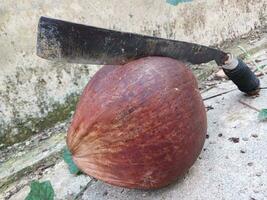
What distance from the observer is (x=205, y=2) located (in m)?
3.20

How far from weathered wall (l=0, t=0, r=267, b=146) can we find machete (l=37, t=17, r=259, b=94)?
0.85 m

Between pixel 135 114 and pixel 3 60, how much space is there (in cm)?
101

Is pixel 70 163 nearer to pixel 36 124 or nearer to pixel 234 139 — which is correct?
pixel 36 124

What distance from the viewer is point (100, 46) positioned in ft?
5.22

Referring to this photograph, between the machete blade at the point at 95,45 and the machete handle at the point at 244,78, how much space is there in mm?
278

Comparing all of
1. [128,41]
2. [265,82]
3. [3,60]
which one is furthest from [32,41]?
[265,82]

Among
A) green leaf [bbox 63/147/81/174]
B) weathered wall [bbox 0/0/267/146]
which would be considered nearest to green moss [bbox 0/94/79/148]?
weathered wall [bbox 0/0/267/146]

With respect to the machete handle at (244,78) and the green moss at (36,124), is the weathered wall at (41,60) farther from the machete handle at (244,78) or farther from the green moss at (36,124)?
the machete handle at (244,78)

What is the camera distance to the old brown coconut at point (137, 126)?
1.56 m

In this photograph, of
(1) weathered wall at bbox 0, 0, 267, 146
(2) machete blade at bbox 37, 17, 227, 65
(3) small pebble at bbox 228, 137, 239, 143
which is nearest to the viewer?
(2) machete blade at bbox 37, 17, 227, 65

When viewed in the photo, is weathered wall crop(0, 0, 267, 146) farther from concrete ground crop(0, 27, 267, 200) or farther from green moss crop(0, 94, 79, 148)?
concrete ground crop(0, 27, 267, 200)

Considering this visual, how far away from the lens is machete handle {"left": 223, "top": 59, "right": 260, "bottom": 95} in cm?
203

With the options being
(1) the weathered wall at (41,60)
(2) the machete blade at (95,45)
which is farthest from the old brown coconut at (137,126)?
(1) the weathered wall at (41,60)

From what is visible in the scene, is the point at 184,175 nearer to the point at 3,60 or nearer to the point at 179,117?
the point at 179,117
